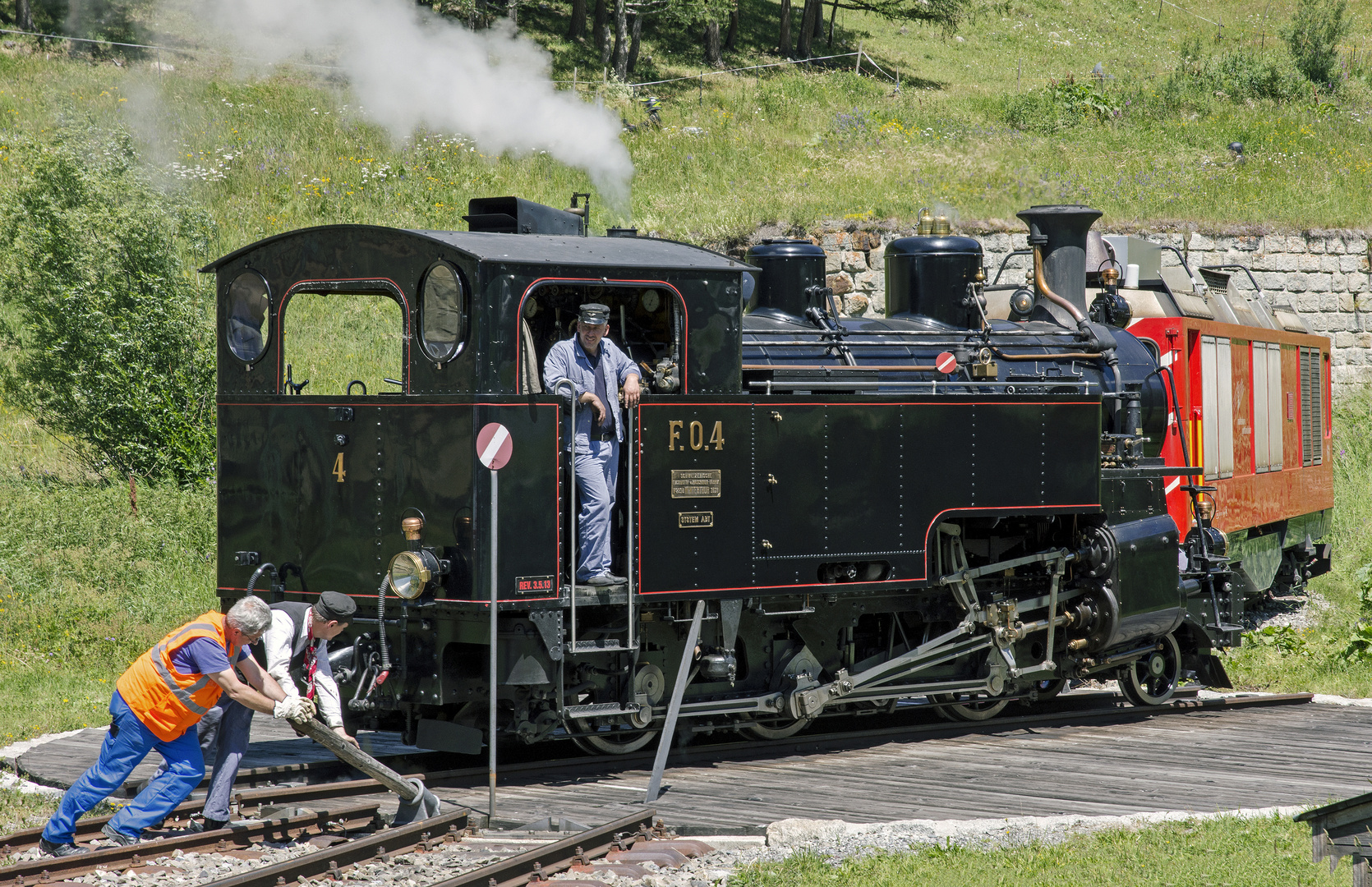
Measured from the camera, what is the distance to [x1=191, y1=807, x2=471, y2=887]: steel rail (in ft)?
16.5

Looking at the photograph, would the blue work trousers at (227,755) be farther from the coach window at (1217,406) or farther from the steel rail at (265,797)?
the coach window at (1217,406)

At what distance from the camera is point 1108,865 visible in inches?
213

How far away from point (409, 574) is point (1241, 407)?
856 centimetres

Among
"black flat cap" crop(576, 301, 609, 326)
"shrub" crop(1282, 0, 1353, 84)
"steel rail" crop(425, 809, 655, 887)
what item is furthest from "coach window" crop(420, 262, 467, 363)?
"shrub" crop(1282, 0, 1353, 84)

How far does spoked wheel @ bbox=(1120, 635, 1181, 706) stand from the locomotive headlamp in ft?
18.0

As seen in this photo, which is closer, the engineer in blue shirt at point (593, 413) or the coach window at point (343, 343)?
the engineer in blue shirt at point (593, 413)

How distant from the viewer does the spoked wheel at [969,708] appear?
908 cm

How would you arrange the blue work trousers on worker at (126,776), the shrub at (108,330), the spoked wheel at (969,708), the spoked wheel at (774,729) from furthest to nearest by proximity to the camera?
1. the shrub at (108,330)
2. the spoked wheel at (969,708)
3. the spoked wheel at (774,729)
4. the blue work trousers on worker at (126,776)

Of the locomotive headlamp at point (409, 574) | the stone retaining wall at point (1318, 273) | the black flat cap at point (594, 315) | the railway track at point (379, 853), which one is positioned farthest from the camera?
the stone retaining wall at point (1318, 273)

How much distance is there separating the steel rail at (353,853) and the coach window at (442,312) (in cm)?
236

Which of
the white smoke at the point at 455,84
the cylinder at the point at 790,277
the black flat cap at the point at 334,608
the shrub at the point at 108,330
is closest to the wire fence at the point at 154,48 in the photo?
the shrub at the point at 108,330

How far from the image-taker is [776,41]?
125 ft

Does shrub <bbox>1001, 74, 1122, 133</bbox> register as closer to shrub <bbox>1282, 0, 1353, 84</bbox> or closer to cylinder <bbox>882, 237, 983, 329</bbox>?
shrub <bbox>1282, 0, 1353, 84</bbox>

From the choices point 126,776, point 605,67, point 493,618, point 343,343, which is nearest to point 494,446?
point 493,618
